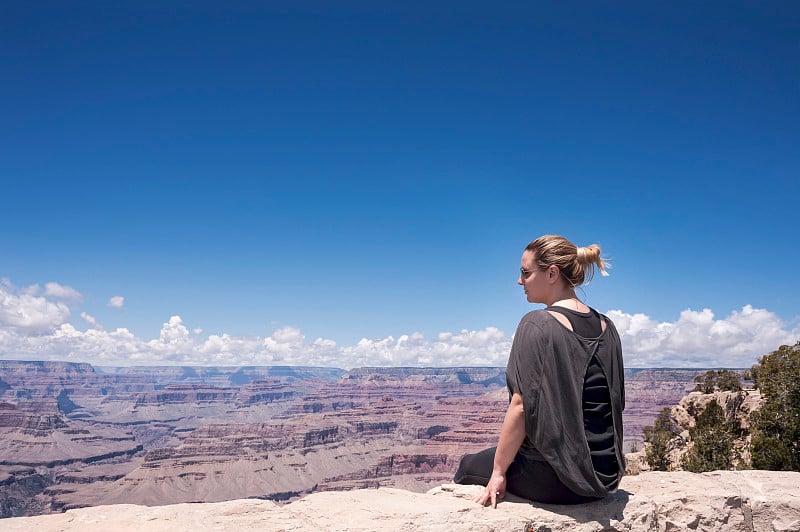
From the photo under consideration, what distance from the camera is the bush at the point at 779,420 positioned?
10250 mm

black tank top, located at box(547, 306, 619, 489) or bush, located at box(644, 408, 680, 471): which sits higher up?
black tank top, located at box(547, 306, 619, 489)

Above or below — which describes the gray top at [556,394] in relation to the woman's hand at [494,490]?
above

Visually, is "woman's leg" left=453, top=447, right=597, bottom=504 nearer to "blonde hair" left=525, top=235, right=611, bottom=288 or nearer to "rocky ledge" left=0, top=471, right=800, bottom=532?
"rocky ledge" left=0, top=471, right=800, bottom=532

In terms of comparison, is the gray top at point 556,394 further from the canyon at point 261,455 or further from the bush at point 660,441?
the canyon at point 261,455

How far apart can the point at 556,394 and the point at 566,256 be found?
0.90m

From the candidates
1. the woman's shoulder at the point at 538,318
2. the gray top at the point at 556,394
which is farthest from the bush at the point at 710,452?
the woman's shoulder at the point at 538,318

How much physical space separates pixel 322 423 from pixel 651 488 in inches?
7463

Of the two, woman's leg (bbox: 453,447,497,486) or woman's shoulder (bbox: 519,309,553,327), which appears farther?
woman's leg (bbox: 453,447,497,486)

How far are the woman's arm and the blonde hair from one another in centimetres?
88

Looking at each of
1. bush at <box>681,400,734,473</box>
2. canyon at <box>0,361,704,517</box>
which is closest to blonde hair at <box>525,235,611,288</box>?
bush at <box>681,400,734,473</box>

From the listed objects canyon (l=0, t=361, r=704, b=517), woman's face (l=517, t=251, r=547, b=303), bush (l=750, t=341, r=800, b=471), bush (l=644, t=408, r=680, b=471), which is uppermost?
woman's face (l=517, t=251, r=547, b=303)

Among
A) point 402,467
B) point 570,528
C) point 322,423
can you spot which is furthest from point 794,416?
point 322,423

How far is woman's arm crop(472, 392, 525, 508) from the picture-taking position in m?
3.20

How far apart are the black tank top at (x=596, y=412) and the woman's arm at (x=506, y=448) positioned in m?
0.45
